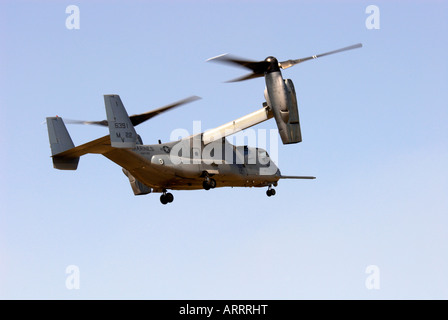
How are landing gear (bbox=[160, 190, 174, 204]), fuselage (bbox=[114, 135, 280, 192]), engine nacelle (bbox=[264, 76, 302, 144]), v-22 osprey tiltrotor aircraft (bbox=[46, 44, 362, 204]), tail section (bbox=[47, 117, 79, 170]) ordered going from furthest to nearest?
landing gear (bbox=[160, 190, 174, 204]), fuselage (bbox=[114, 135, 280, 192]), tail section (bbox=[47, 117, 79, 170]), engine nacelle (bbox=[264, 76, 302, 144]), v-22 osprey tiltrotor aircraft (bbox=[46, 44, 362, 204])

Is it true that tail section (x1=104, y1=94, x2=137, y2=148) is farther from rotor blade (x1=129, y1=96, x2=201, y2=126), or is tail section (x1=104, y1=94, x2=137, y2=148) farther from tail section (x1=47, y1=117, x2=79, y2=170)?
tail section (x1=47, y1=117, x2=79, y2=170)

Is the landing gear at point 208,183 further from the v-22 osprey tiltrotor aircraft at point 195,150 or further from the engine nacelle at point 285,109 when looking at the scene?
the engine nacelle at point 285,109

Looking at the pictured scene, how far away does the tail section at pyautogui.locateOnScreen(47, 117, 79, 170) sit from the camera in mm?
36031

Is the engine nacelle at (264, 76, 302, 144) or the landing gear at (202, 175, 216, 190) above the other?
the engine nacelle at (264, 76, 302, 144)

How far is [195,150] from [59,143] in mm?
7045

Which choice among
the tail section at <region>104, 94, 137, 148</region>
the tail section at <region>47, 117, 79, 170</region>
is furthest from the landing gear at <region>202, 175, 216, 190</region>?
the tail section at <region>47, 117, 79, 170</region>

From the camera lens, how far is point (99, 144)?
115 ft

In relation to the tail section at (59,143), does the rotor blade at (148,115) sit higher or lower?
higher

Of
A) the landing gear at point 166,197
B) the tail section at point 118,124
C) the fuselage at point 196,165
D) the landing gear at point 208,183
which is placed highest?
the tail section at point 118,124

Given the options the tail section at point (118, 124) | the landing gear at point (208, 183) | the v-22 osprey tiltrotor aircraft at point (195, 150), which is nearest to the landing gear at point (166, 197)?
the v-22 osprey tiltrotor aircraft at point (195, 150)

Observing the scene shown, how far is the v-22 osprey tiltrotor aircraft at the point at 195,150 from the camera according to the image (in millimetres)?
35281

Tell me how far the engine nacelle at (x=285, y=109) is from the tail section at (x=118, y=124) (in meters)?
6.27

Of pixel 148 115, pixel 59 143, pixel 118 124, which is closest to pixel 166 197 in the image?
pixel 148 115

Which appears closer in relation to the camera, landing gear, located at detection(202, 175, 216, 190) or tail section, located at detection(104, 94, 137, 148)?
tail section, located at detection(104, 94, 137, 148)
